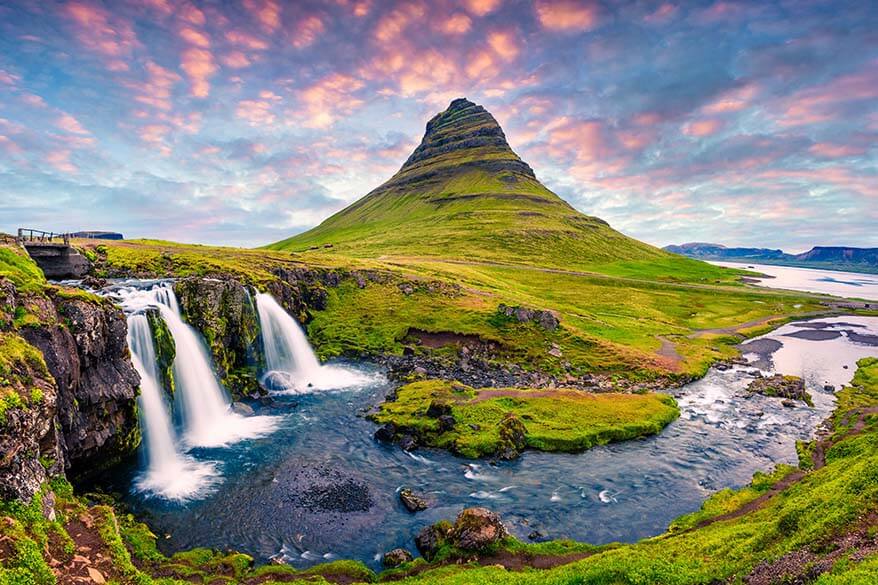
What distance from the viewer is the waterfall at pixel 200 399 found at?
42000mm

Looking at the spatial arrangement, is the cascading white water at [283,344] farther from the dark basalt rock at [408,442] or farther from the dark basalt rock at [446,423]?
the dark basalt rock at [446,423]

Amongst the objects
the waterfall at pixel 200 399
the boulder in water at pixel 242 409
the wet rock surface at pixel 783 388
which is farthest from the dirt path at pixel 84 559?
the wet rock surface at pixel 783 388

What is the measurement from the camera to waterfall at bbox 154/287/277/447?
42.0 meters

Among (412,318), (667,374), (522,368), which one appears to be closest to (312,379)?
(412,318)

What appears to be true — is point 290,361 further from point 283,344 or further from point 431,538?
point 431,538

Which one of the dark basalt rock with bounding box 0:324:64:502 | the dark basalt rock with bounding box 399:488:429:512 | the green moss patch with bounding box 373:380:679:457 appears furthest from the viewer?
the green moss patch with bounding box 373:380:679:457

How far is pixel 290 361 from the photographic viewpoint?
63250 millimetres

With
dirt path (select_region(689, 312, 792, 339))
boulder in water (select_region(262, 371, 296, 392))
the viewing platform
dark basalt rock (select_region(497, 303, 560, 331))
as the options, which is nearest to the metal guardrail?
the viewing platform

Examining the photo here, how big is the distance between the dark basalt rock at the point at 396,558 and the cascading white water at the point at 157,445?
1577 centimetres

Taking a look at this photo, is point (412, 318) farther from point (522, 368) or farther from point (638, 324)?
point (638, 324)

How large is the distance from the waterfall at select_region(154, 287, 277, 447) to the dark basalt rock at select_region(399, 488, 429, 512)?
18049 millimetres

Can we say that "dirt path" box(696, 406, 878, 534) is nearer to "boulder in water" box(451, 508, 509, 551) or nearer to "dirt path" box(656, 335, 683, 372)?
"boulder in water" box(451, 508, 509, 551)

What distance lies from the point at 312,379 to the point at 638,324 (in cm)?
7117

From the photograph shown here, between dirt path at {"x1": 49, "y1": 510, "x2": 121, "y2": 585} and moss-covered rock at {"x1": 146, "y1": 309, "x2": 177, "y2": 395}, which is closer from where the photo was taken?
dirt path at {"x1": 49, "y1": 510, "x2": 121, "y2": 585}
